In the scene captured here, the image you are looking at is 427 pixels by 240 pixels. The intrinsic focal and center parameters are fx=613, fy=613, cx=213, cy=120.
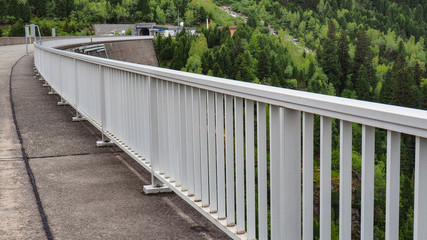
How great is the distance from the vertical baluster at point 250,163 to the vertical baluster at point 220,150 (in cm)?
39

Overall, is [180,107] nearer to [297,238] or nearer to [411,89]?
[297,238]

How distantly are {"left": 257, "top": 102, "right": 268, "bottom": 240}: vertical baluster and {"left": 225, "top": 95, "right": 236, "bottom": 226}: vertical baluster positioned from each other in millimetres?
420

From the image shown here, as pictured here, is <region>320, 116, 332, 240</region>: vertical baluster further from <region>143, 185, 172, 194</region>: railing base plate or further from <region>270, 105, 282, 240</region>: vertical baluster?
<region>143, 185, 172, 194</region>: railing base plate

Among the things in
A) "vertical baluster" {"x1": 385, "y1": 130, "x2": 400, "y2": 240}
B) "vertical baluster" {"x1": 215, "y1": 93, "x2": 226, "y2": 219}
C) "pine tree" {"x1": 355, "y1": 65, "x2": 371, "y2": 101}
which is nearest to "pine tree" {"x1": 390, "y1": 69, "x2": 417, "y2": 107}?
"pine tree" {"x1": 355, "y1": 65, "x2": 371, "y2": 101}

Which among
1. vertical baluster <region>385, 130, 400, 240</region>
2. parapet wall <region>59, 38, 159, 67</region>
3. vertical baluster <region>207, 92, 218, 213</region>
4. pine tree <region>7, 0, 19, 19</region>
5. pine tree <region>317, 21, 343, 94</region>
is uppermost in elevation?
pine tree <region>7, 0, 19, 19</region>

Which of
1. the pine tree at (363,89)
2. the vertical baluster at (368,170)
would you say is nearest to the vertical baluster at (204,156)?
the vertical baluster at (368,170)

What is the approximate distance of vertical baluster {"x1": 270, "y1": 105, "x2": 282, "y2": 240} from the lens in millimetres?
2930

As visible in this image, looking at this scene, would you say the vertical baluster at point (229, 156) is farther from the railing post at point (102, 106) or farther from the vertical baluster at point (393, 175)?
the railing post at point (102, 106)

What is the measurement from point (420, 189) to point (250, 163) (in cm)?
137

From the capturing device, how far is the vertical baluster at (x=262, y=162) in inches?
122

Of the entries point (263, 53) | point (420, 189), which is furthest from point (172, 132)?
point (263, 53)

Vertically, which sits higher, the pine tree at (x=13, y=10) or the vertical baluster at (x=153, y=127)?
the pine tree at (x=13, y=10)

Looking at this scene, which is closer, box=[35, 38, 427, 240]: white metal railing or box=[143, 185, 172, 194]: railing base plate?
box=[35, 38, 427, 240]: white metal railing

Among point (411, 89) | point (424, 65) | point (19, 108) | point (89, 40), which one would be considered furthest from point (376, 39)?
point (19, 108)
